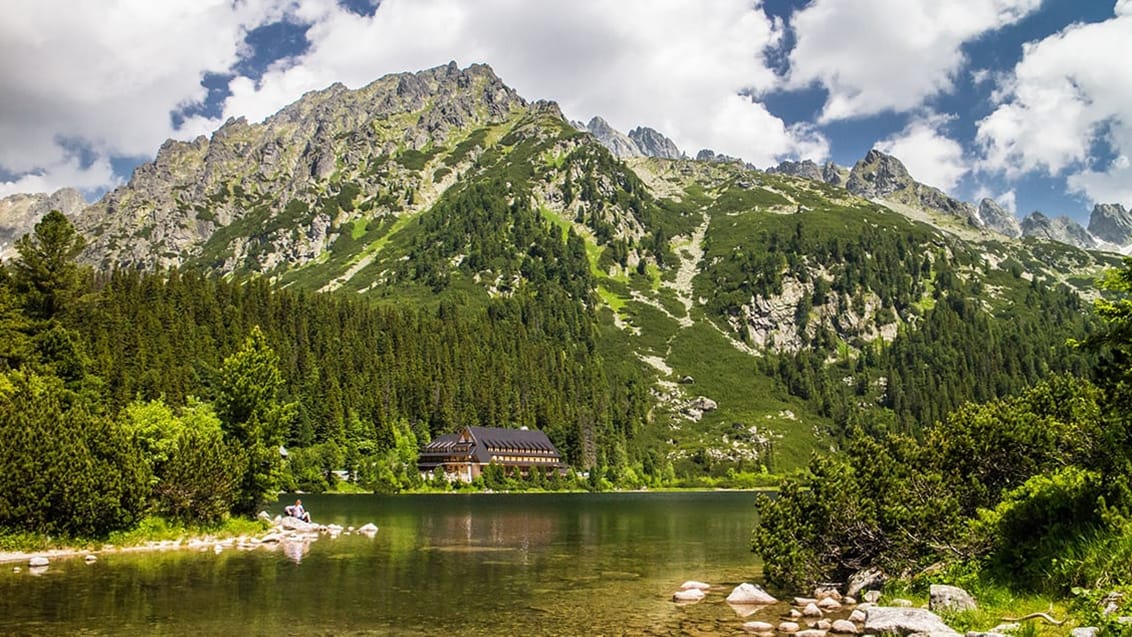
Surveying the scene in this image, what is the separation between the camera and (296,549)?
5881 cm

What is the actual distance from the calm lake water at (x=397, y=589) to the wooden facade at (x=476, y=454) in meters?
111

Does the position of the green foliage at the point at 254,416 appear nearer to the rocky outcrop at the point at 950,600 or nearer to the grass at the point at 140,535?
the grass at the point at 140,535

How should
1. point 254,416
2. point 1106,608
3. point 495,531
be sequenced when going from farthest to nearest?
point 495,531, point 254,416, point 1106,608

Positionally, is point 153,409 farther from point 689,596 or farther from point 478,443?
point 478,443

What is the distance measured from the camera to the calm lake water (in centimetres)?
3200

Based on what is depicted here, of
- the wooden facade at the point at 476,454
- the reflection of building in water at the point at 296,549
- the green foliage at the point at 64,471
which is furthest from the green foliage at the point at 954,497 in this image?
the wooden facade at the point at 476,454

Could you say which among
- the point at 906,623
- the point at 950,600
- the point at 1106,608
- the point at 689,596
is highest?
the point at 1106,608

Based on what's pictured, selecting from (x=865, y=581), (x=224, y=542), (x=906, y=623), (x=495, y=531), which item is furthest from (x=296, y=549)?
(x=906, y=623)

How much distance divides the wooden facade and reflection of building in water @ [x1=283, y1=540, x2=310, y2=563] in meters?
116

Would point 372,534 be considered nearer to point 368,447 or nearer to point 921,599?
point 921,599

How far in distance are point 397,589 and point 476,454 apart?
144670mm

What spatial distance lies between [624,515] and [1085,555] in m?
83.1

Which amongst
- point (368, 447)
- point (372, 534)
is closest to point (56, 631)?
point (372, 534)

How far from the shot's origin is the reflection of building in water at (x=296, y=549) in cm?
5388
